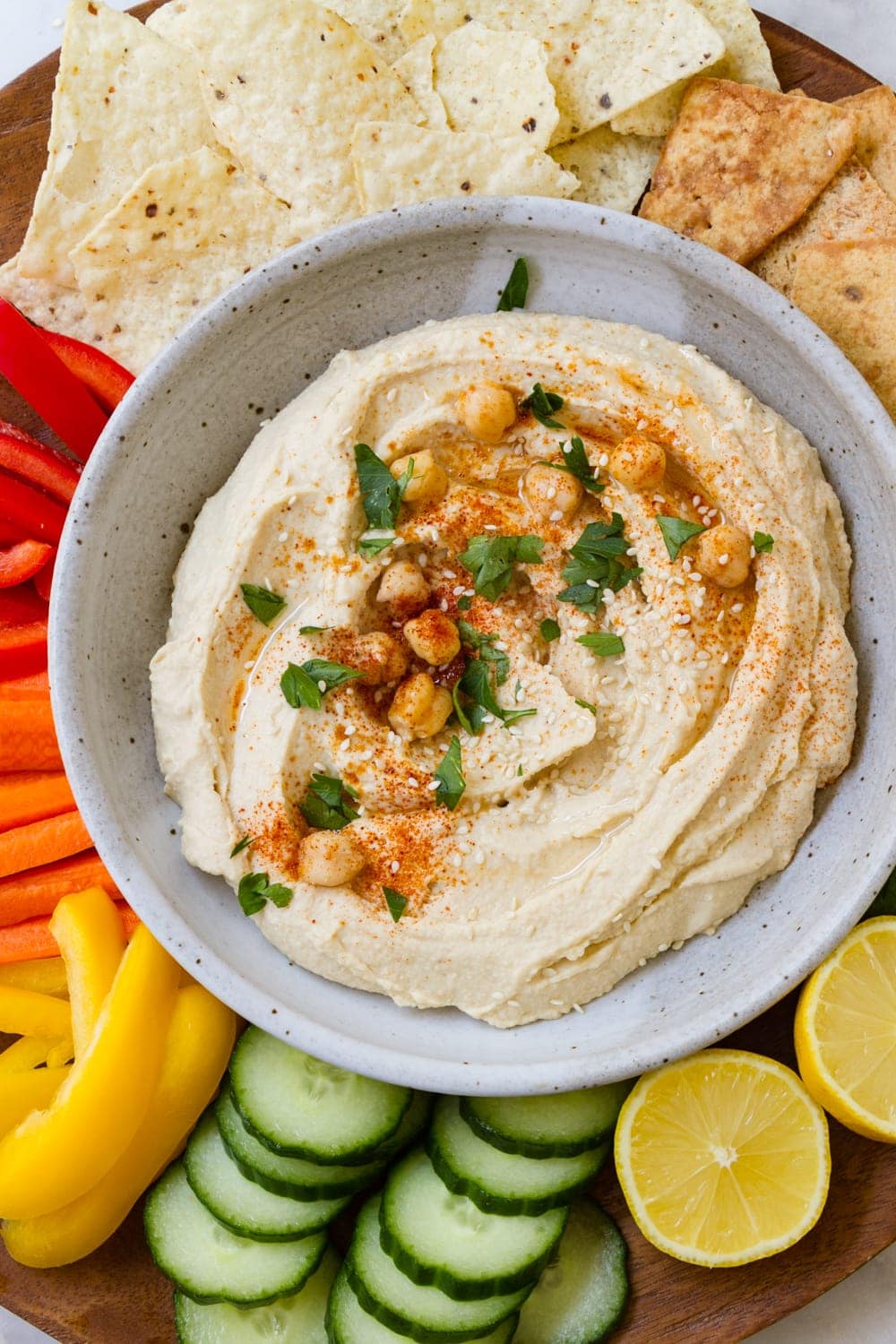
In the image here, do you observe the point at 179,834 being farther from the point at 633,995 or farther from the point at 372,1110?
the point at 633,995

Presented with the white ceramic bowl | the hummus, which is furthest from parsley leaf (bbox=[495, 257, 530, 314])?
the hummus

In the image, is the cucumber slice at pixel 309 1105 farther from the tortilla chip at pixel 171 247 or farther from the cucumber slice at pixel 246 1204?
the tortilla chip at pixel 171 247

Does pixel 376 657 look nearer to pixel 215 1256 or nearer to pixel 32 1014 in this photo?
pixel 32 1014

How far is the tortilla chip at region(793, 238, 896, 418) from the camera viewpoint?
9.73 ft

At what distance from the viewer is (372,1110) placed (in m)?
2.98

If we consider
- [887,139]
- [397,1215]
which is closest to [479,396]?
[887,139]

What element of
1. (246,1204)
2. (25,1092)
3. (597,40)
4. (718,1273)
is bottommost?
(718,1273)

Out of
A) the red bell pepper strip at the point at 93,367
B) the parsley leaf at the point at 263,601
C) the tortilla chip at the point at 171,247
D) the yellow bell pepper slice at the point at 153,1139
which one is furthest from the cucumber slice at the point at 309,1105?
the tortilla chip at the point at 171,247

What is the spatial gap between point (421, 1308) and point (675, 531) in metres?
1.97

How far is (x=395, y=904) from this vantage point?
2.73 m

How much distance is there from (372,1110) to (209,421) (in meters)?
1.78

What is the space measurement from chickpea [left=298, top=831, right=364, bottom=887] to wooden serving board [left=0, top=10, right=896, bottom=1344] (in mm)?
1177

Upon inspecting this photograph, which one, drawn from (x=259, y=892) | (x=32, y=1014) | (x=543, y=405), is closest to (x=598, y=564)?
(x=543, y=405)

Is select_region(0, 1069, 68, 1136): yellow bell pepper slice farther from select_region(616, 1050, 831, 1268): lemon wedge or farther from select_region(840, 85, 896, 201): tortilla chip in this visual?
select_region(840, 85, 896, 201): tortilla chip
